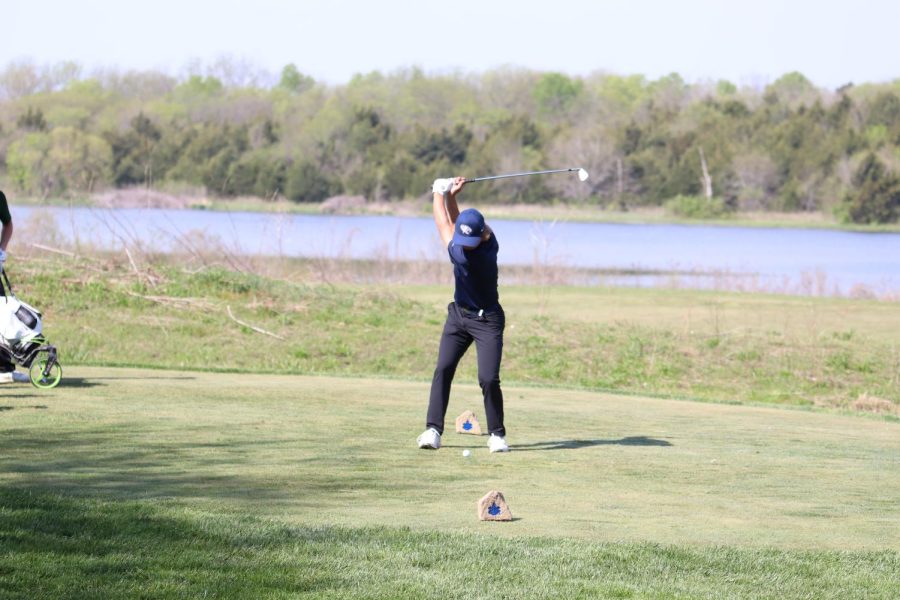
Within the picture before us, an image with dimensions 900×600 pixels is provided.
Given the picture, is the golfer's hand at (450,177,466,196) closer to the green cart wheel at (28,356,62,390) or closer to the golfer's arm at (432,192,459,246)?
the golfer's arm at (432,192,459,246)

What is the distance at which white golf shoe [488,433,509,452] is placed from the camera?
37.3 feet

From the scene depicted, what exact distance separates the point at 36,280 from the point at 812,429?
16501 mm

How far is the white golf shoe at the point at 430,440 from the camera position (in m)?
11.3

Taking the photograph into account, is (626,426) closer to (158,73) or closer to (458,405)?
(458,405)

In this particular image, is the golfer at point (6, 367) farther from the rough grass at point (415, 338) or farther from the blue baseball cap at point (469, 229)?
the rough grass at point (415, 338)

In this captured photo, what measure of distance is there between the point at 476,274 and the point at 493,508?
3242 mm

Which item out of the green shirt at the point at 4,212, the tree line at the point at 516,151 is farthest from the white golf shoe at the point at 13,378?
the tree line at the point at 516,151

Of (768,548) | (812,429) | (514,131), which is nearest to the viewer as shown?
(768,548)

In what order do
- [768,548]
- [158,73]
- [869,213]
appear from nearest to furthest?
1. [768,548]
2. [869,213]
3. [158,73]

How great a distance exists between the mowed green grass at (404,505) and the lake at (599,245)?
19234mm

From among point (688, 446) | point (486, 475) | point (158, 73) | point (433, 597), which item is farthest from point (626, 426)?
point (158, 73)

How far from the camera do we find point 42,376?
1386 centimetres

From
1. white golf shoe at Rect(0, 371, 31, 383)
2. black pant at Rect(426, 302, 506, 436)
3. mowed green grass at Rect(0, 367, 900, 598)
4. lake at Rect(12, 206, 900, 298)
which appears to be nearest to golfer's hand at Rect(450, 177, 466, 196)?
black pant at Rect(426, 302, 506, 436)

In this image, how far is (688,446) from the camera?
496 inches
